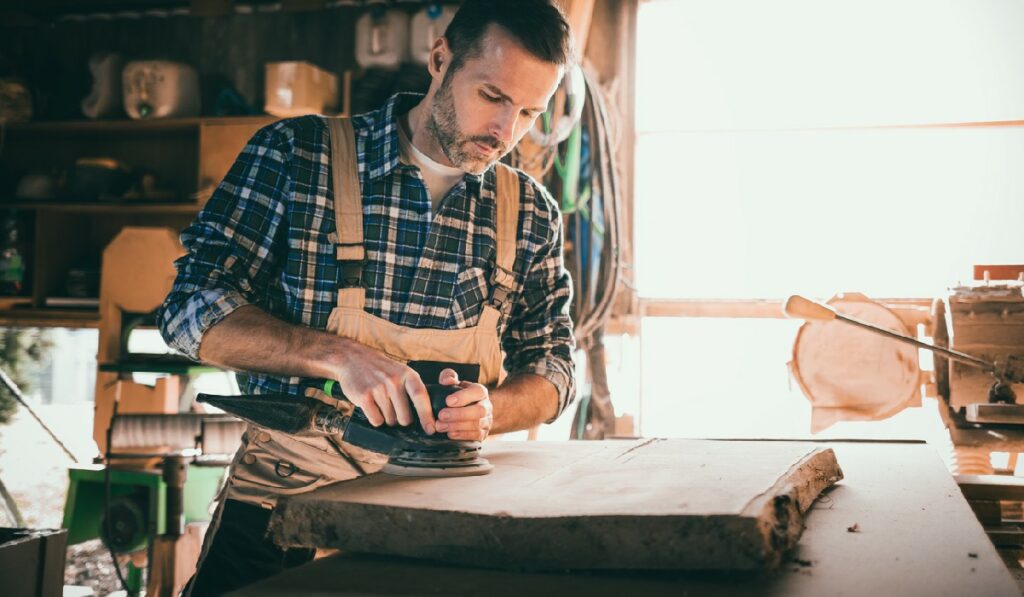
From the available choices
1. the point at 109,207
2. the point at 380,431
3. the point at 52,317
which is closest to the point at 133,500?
the point at 52,317

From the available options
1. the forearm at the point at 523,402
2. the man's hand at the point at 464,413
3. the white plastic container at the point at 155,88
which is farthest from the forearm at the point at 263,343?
the white plastic container at the point at 155,88

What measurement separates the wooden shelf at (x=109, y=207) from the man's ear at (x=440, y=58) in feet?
9.13

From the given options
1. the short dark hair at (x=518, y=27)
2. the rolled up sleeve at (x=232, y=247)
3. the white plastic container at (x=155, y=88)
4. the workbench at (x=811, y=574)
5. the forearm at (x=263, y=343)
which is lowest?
the workbench at (x=811, y=574)

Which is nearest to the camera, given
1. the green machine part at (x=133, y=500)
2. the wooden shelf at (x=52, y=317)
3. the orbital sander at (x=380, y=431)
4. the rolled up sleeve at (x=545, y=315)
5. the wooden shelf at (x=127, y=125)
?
the orbital sander at (x=380, y=431)

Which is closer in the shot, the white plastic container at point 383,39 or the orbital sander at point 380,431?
the orbital sander at point 380,431

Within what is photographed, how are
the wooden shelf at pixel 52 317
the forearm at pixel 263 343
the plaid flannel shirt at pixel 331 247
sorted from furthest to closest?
1. the wooden shelf at pixel 52 317
2. the plaid flannel shirt at pixel 331 247
3. the forearm at pixel 263 343

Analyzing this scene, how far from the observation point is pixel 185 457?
9.91 feet

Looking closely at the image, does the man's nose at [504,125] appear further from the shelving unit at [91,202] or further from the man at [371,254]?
the shelving unit at [91,202]

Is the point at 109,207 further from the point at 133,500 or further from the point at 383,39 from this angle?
the point at 133,500

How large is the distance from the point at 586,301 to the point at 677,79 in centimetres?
119

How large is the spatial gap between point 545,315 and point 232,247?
2.14 feet

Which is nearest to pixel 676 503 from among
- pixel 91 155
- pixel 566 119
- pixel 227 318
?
pixel 227 318

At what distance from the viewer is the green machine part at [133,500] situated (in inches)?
127

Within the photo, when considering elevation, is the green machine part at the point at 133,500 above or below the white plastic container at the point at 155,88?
below
